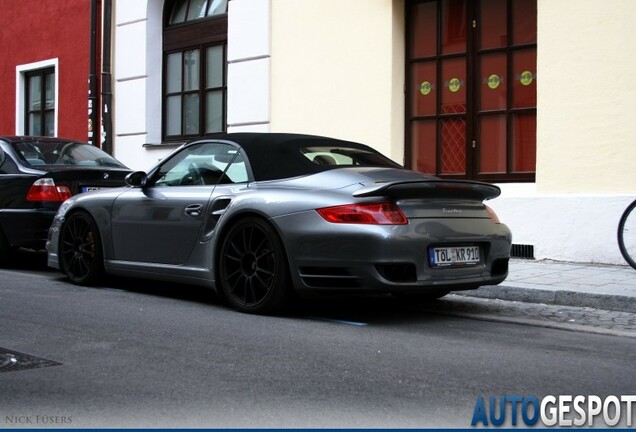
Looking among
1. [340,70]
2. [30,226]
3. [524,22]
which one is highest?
[524,22]

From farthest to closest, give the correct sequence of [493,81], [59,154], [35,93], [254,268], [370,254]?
[35,93] → [493,81] → [59,154] → [254,268] → [370,254]

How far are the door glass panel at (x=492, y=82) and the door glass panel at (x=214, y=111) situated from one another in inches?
202

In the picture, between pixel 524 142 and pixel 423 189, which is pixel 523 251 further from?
pixel 423 189

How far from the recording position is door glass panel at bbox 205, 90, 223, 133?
46.2 feet

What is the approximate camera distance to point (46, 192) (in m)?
8.81

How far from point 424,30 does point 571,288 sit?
5229 mm

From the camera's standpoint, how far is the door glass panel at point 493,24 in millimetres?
10414

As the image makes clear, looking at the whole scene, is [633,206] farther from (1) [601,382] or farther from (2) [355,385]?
(2) [355,385]

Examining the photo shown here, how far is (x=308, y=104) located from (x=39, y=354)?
8.02 m

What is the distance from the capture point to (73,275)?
772 cm

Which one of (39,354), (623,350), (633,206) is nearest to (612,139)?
(633,206)

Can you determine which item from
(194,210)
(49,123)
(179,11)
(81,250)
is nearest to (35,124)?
(49,123)

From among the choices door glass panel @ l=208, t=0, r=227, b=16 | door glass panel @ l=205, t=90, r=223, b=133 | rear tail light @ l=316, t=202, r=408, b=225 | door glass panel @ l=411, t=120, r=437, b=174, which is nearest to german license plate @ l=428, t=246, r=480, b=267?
rear tail light @ l=316, t=202, r=408, b=225

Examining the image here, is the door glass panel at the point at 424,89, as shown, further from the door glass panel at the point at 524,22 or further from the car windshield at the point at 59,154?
the car windshield at the point at 59,154
